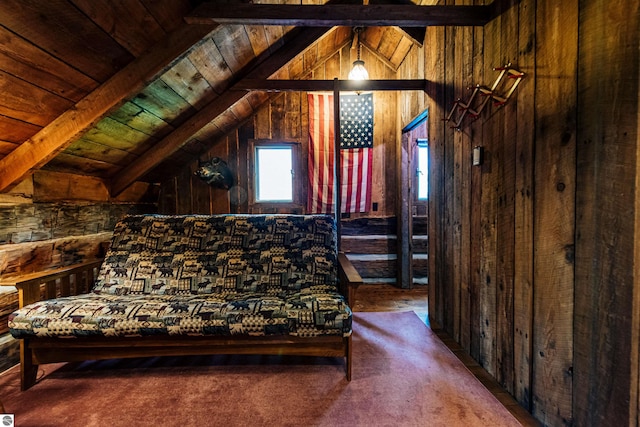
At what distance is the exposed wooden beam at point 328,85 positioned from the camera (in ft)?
8.34

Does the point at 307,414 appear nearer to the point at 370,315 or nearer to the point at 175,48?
the point at 370,315

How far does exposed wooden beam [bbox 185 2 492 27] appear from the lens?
1.62m

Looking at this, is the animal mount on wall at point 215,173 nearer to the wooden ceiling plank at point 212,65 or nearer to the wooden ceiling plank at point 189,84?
the wooden ceiling plank at point 189,84

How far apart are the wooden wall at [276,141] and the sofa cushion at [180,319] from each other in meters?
2.35

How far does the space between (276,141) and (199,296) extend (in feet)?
8.26

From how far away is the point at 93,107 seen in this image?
1.74m

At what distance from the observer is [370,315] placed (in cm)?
261

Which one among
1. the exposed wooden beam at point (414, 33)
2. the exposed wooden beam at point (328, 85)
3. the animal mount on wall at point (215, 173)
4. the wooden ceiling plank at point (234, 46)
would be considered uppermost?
the exposed wooden beam at point (414, 33)

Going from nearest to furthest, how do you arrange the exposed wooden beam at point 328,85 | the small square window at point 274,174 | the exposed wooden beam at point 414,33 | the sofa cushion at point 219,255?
the sofa cushion at point 219,255 < the exposed wooden beam at point 328,85 < the exposed wooden beam at point 414,33 < the small square window at point 274,174

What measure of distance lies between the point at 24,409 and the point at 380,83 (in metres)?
3.28

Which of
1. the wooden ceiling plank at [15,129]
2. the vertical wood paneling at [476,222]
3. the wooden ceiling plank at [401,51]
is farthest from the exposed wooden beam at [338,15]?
the wooden ceiling plank at [401,51]

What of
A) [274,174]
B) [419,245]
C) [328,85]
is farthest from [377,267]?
[328,85]

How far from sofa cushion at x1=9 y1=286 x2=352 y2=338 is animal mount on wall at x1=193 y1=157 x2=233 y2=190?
228 centimetres

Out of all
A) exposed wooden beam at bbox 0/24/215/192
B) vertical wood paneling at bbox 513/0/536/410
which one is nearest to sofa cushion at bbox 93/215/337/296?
exposed wooden beam at bbox 0/24/215/192
